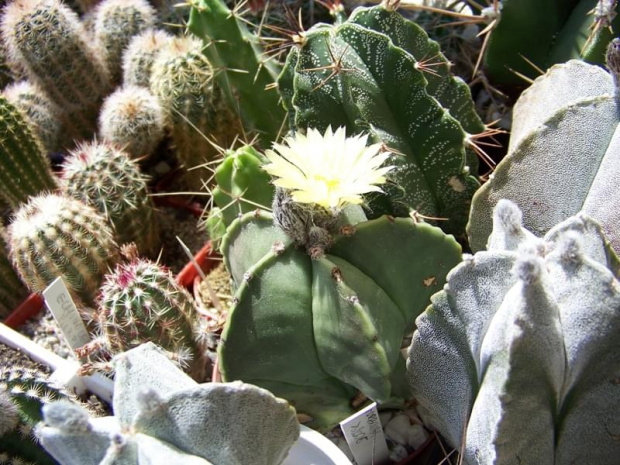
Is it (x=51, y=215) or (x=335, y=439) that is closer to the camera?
(x=335, y=439)

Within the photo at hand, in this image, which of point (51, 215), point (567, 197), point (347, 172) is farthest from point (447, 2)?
point (51, 215)

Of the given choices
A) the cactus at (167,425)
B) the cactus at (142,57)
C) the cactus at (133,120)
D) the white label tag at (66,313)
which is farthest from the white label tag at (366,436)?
the cactus at (142,57)

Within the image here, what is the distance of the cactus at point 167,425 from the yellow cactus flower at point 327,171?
262 mm

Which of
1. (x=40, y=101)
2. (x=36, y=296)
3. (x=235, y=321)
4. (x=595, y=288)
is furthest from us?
(x=40, y=101)

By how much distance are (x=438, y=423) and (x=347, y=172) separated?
41 cm

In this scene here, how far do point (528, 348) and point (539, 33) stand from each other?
0.97 metres

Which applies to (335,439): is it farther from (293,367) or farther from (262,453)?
(262,453)

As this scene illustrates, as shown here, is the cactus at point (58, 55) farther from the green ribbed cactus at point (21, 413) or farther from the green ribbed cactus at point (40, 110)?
the green ribbed cactus at point (21, 413)

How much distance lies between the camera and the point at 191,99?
1.58 meters

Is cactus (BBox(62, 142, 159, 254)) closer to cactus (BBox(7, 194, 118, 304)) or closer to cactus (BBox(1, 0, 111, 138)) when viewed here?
cactus (BBox(7, 194, 118, 304))

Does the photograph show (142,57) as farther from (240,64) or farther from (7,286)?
(7,286)

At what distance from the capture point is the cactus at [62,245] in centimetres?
138

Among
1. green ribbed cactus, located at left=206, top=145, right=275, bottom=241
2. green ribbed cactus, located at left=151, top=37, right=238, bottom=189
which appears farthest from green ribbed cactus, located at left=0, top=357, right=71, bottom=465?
green ribbed cactus, located at left=151, top=37, right=238, bottom=189

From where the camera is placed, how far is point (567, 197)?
104cm
